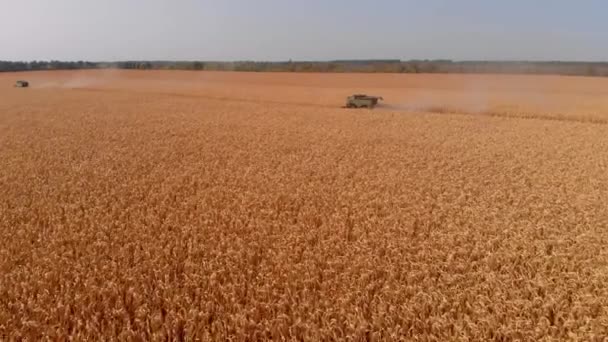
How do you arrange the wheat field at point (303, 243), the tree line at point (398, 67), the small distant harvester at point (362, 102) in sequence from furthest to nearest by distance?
1. the tree line at point (398, 67)
2. the small distant harvester at point (362, 102)
3. the wheat field at point (303, 243)

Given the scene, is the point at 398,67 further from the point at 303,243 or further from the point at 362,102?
the point at 303,243

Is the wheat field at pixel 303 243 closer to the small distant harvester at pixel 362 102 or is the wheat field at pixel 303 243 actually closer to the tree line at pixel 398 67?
the small distant harvester at pixel 362 102

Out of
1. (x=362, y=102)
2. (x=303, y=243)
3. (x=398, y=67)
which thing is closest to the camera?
(x=303, y=243)

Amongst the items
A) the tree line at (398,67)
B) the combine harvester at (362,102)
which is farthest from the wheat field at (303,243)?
the tree line at (398,67)

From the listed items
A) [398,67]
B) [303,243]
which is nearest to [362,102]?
[303,243]

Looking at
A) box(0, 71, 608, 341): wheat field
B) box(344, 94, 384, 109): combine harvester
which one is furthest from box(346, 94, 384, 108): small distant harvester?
box(0, 71, 608, 341): wheat field

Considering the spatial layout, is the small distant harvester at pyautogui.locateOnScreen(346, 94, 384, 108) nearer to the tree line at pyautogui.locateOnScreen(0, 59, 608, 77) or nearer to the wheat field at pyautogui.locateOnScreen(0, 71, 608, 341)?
the wheat field at pyautogui.locateOnScreen(0, 71, 608, 341)

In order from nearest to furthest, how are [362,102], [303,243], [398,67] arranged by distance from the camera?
[303,243] < [362,102] < [398,67]

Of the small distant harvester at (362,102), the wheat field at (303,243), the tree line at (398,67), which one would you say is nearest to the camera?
the wheat field at (303,243)
